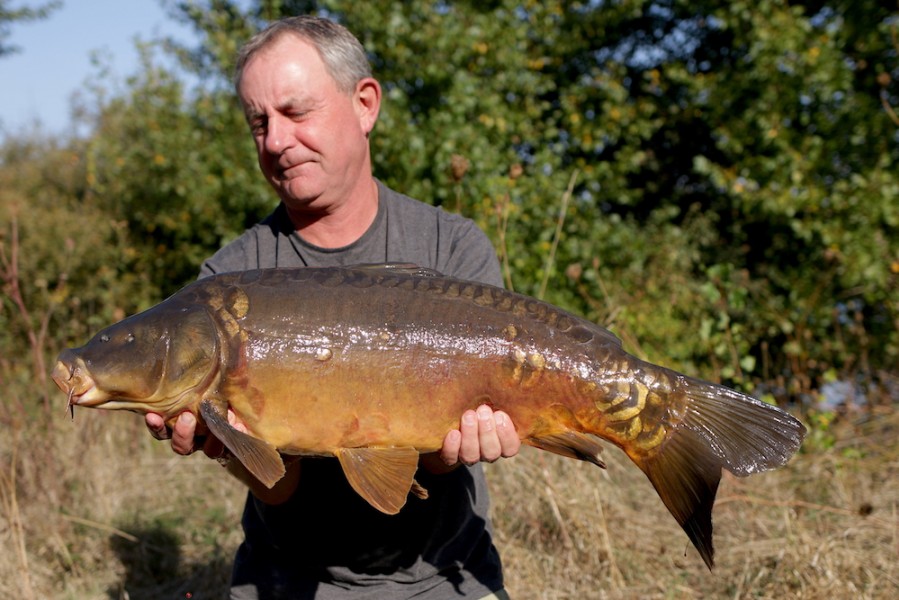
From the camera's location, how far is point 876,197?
6.30 metres

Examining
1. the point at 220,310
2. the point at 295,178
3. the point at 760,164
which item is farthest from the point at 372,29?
the point at 220,310

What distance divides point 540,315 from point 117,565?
115 inches

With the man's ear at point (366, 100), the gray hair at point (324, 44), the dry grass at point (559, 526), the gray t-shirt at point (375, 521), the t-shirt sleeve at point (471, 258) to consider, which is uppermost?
the gray hair at point (324, 44)

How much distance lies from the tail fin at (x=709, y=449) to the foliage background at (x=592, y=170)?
3.28 meters

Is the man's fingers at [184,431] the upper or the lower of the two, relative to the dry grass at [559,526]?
upper

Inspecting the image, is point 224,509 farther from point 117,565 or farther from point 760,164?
point 760,164

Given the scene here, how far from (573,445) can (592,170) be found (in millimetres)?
6031

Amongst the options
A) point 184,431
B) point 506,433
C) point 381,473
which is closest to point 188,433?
point 184,431

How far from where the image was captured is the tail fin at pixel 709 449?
6.40 feet

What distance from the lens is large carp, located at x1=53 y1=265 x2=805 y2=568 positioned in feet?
6.42

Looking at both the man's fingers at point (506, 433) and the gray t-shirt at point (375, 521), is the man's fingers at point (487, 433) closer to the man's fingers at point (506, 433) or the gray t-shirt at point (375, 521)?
the man's fingers at point (506, 433)

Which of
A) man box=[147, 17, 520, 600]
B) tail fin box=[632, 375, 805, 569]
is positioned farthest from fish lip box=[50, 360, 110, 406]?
tail fin box=[632, 375, 805, 569]

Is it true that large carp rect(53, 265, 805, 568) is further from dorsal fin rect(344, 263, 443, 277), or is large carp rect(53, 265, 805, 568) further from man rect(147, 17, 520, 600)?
man rect(147, 17, 520, 600)

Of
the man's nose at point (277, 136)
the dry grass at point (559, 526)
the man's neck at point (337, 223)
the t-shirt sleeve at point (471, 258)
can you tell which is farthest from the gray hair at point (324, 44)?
the dry grass at point (559, 526)
